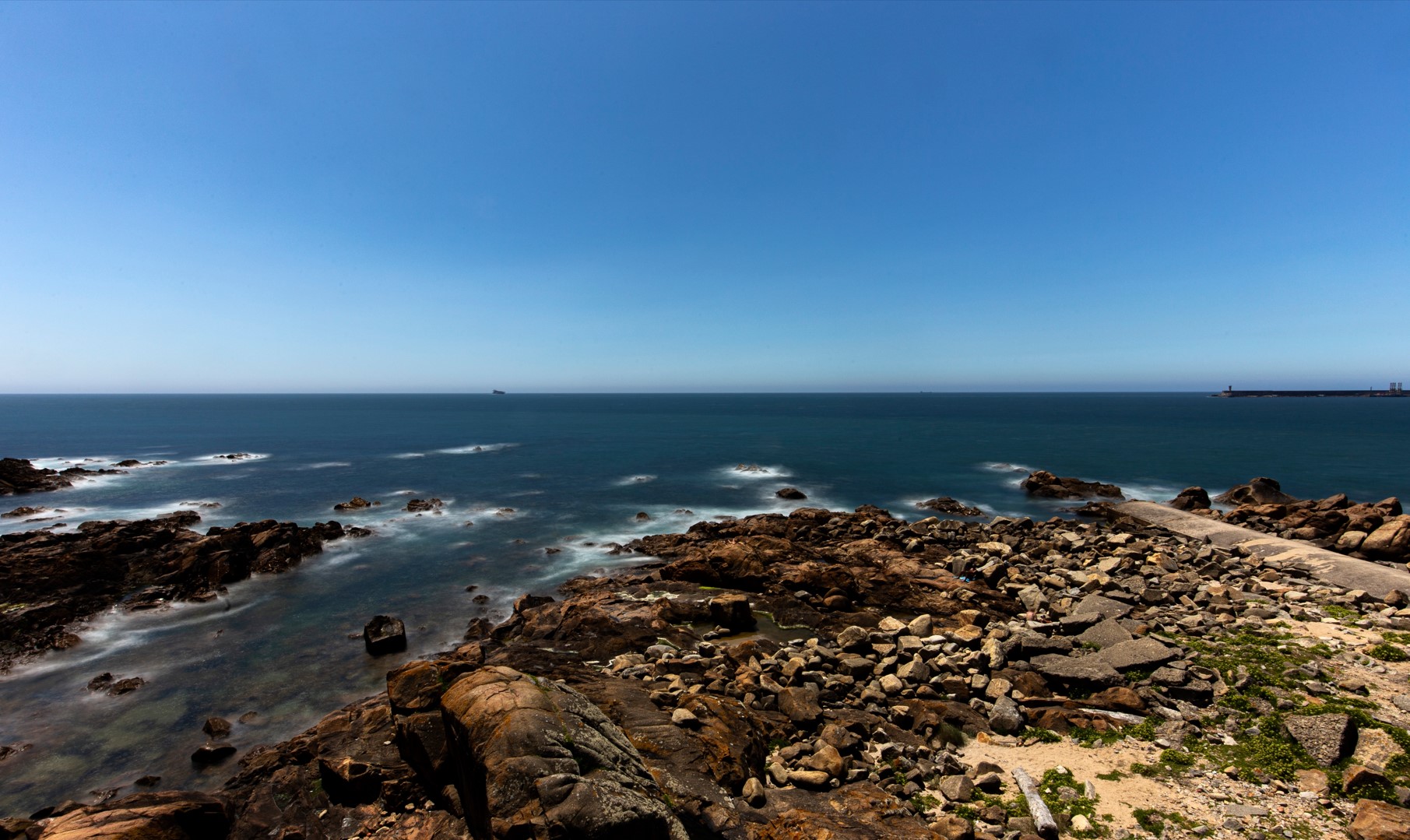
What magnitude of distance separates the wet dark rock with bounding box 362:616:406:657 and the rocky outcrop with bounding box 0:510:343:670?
1328 cm

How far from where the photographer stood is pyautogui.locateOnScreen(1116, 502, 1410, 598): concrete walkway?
22.5 metres

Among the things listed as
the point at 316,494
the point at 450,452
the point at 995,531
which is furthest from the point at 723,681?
the point at 450,452

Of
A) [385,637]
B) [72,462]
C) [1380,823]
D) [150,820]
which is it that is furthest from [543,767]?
[72,462]

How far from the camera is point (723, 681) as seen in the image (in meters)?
16.3

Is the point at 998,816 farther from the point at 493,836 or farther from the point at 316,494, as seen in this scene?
the point at 316,494

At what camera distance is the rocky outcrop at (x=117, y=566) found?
25.2 metres

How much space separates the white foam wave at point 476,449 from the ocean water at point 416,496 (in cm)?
102

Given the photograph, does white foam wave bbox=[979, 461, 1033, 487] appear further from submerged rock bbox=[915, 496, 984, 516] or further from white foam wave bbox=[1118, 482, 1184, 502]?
submerged rock bbox=[915, 496, 984, 516]

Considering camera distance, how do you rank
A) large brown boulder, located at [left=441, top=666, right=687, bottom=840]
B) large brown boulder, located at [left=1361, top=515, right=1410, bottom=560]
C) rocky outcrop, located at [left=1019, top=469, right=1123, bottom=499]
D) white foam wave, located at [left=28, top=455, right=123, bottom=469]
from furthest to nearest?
white foam wave, located at [left=28, top=455, right=123, bottom=469], rocky outcrop, located at [left=1019, top=469, right=1123, bottom=499], large brown boulder, located at [left=1361, top=515, right=1410, bottom=560], large brown boulder, located at [left=441, top=666, right=687, bottom=840]

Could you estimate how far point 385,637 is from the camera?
22.2 meters

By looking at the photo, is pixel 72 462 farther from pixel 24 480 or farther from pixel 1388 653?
pixel 1388 653

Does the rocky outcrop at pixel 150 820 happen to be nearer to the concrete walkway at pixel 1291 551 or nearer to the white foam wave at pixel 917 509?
the concrete walkway at pixel 1291 551

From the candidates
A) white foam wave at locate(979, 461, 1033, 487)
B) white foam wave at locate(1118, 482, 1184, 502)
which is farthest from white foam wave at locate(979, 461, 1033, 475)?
white foam wave at locate(1118, 482, 1184, 502)

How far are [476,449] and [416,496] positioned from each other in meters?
38.4
